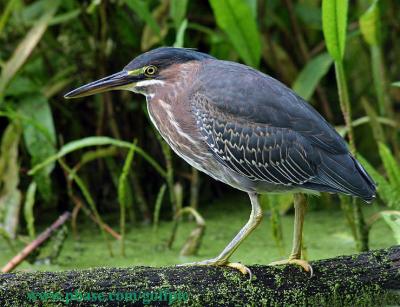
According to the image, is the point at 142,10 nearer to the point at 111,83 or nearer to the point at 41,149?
the point at 41,149

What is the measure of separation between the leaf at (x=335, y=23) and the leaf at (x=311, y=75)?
116 centimetres

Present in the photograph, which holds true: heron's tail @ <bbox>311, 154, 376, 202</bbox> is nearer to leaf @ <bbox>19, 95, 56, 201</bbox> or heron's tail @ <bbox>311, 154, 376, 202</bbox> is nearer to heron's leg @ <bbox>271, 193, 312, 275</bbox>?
heron's leg @ <bbox>271, 193, 312, 275</bbox>

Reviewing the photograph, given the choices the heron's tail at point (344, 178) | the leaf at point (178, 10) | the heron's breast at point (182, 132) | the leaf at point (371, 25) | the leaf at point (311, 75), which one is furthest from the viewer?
the leaf at point (311, 75)

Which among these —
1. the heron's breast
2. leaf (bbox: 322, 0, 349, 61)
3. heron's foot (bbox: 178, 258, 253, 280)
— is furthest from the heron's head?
heron's foot (bbox: 178, 258, 253, 280)

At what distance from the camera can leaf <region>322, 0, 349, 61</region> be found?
12.6 ft

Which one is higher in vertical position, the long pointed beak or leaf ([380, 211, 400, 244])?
the long pointed beak

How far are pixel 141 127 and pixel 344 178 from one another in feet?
7.78

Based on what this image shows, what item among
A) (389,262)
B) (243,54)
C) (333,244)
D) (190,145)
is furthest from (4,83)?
(389,262)

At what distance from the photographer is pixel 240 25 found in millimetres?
4676

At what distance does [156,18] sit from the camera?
17.5 ft

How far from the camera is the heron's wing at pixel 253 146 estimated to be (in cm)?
352

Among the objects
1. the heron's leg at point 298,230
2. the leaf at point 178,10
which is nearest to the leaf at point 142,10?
the leaf at point 178,10

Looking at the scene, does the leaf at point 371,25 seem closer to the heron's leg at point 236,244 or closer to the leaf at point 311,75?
the leaf at point 311,75

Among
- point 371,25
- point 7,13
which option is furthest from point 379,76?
point 7,13
